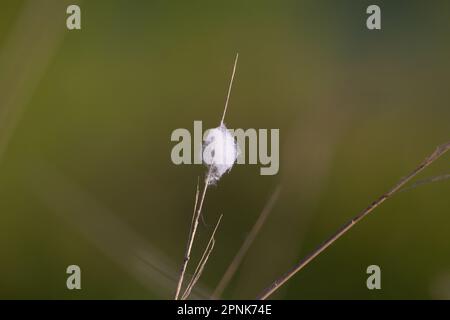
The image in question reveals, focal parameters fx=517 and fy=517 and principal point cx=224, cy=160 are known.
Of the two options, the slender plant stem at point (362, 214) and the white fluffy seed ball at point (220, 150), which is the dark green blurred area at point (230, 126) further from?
the slender plant stem at point (362, 214)

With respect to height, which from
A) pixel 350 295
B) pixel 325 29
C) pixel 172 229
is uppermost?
pixel 325 29

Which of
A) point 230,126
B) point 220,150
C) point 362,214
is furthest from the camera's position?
point 230,126

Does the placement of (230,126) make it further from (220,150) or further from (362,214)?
(362,214)

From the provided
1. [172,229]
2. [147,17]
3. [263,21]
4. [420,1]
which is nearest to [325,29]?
[263,21]

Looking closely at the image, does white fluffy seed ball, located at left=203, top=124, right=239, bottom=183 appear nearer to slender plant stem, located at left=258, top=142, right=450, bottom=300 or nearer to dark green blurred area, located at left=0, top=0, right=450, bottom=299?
slender plant stem, located at left=258, top=142, right=450, bottom=300

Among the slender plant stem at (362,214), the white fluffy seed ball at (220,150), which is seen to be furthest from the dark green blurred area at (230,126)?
the slender plant stem at (362,214)

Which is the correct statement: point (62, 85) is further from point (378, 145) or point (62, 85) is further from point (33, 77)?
point (378, 145)

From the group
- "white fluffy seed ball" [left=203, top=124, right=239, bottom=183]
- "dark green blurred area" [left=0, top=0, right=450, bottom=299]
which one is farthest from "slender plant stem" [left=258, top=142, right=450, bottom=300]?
"dark green blurred area" [left=0, top=0, right=450, bottom=299]

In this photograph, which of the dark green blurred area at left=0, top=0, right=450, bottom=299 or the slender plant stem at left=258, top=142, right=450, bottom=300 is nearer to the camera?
the slender plant stem at left=258, top=142, right=450, bottom=300

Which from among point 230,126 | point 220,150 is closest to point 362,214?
point 220,150
